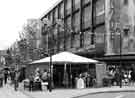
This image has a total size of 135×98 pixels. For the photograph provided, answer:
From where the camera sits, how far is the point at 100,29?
49500 millimetres

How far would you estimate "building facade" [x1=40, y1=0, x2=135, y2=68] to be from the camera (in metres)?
40.5

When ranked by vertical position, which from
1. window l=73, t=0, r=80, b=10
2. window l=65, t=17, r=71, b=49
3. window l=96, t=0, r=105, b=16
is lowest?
window l=65, t=17, r=71, b=49

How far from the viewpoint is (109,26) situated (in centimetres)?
4431

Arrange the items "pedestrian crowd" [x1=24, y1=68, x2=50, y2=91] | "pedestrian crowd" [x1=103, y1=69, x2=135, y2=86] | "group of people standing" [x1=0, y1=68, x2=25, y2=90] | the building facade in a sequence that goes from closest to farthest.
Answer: "pedestrian crowd" [x1=24, y1=68, x2=50, y2=91] → "group of people standing" [x1=0, y1=68, x2=25, y2=90] → "pedestrian crowd" [x1=103, y1=69, x2=135, y2=86] → the building facade

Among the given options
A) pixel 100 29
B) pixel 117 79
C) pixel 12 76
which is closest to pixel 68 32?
pixel 100 29

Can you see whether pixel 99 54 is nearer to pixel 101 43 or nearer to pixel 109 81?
pixel 101 43

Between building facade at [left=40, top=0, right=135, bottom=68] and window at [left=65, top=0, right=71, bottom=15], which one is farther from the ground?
window at [left=65, top=0, right=71, bottom=15]

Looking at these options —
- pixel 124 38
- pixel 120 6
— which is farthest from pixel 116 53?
pixel 120 6

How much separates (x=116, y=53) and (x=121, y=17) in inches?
194

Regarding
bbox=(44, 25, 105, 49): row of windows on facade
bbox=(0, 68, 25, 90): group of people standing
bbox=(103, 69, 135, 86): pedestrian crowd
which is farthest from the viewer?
bbox=(44, 25, 105, 49): row of windows on facade

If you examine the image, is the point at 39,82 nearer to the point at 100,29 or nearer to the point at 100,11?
the point at 100,29

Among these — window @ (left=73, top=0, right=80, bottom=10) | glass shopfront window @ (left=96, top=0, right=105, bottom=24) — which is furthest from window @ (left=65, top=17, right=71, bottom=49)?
glass shopfront window @ (left=96, top=0, right=105, bottom=24)

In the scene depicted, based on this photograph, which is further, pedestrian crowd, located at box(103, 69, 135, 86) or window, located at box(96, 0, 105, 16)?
window, located at box(96, 0, 105, 16)

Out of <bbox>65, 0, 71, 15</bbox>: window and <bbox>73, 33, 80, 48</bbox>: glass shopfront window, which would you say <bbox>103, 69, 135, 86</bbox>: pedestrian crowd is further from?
<bbox>65, 0, 71, 15</bbox>: window
